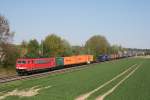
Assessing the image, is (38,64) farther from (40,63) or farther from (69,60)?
(69,60)

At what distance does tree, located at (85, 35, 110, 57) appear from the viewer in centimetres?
14062

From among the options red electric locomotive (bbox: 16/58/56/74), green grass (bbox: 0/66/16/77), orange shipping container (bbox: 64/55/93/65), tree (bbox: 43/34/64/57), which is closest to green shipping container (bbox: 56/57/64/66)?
orange shipping container (bbox: 64/55/93/65)

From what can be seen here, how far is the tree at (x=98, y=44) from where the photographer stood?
461 ft

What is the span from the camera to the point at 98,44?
481 feet

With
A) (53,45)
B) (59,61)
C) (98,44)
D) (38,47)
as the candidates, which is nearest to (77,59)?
(59,61)

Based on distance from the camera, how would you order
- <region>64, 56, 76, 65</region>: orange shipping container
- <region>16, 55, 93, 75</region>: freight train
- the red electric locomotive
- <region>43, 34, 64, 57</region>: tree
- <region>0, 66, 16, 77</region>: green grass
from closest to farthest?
the red electric locomotive → <region>16, 55, 93, 75</region>: freight train → <region>0, 66, 16, 77</region>: green grass → <region>64, 56, 76, 65</region>: orange shipping container → <region>43, 34, 64, 57</region>: tree

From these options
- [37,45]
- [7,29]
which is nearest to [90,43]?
[37,45]

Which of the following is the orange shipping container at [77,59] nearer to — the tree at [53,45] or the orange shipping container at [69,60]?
the orange shipping container at [69,60]

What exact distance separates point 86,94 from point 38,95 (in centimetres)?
370

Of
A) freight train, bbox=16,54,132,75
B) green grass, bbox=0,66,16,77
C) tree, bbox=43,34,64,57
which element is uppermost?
tree, bbox=43,34,64,57

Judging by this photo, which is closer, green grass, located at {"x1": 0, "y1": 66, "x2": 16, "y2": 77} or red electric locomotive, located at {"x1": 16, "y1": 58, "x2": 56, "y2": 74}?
red electric locomotive, located at {"x1": 16, "y1": 58, "x2": 56, "y2": 74}

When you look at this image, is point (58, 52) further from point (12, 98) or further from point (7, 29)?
point (12, 98)

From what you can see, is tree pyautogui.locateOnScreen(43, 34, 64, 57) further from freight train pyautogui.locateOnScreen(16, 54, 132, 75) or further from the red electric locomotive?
the red electric locomotive

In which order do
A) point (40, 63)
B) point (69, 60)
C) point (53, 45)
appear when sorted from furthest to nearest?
1. point (53, 45)
2. point (69, 60)
3. point (40, 63)
